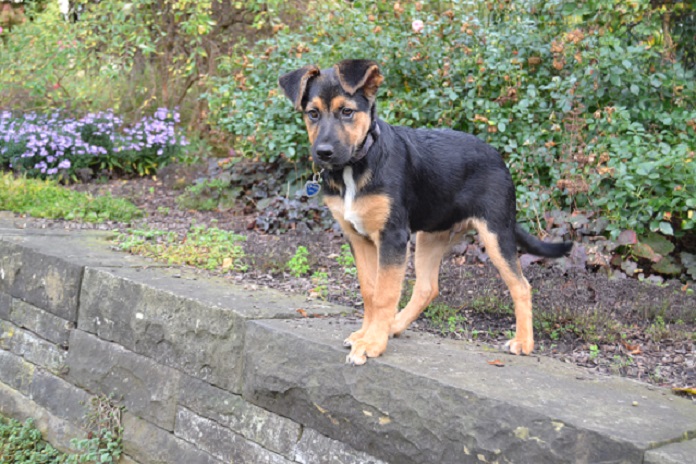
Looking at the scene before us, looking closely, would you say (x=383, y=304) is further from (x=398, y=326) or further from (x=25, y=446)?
(x=25, y=446)

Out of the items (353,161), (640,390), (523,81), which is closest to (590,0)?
(523,81)

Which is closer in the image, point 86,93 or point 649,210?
point 649,210

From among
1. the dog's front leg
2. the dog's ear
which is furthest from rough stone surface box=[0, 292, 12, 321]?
the dog's ear

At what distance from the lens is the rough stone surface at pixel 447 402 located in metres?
2.80

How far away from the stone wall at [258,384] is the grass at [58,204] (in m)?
1.32

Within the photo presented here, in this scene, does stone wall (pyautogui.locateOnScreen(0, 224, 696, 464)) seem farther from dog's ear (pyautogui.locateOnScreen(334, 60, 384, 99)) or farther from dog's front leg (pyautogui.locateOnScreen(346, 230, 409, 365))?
dog's ear (pyautogui.locateOnScreen(334, 60, 384, 99))

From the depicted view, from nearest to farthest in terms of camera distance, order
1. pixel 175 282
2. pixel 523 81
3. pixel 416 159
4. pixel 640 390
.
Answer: pixel 640 390 < pixel 416 159 < pixel 175 282 < pixel 523 81

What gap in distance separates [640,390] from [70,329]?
3715 millimetres

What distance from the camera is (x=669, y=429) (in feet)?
9.07

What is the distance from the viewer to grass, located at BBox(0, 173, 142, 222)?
25.1ft

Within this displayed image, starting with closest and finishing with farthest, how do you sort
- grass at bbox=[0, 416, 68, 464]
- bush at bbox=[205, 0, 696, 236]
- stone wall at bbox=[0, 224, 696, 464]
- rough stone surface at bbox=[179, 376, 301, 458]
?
stone wall at bbox=[0, 224, 696, 464] < rough stone surface at bbox=[179, 376, 301, 458] < grass at bbox=[0, 416, 68, 464] < bush at bbox=[205, 0, 696, 236]

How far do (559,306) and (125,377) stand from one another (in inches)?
105

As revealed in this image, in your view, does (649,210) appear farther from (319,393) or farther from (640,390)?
(319,393)

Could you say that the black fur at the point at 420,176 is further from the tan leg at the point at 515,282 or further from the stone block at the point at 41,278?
the stone block at the point at 41,278
